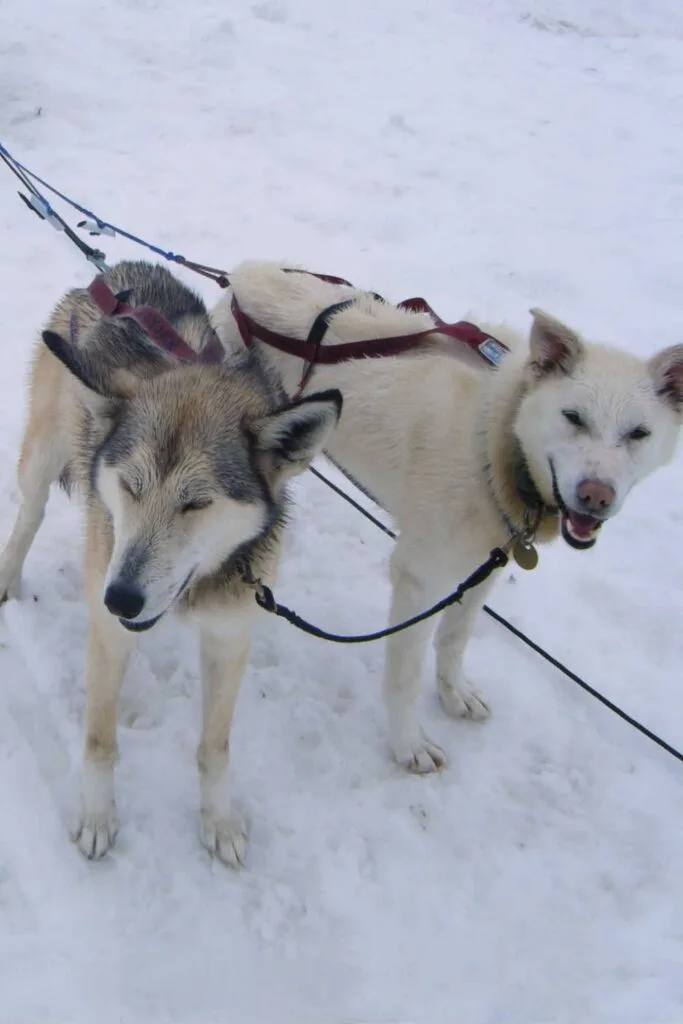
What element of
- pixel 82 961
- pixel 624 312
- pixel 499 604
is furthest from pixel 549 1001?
pixel 624 312

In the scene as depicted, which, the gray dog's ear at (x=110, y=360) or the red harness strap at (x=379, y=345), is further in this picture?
the red harness strap at (x=379, y=345)

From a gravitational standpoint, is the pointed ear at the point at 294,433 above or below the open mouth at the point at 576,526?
above

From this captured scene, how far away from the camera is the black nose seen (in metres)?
1.78

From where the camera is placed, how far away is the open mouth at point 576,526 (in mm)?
2344

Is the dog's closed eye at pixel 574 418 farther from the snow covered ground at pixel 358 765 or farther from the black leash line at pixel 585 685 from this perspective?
the snow covered ground at pixel 358 765

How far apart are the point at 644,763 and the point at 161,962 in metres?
1.96

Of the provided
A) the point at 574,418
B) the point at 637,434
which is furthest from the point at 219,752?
the point at 637,434

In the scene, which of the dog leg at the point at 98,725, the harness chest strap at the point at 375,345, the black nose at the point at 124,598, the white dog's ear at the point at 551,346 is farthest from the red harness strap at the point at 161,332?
the white dog's ear at the point at 551,346

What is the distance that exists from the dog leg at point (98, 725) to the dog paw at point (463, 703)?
1.36 metres

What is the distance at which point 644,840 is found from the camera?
285 centimetres

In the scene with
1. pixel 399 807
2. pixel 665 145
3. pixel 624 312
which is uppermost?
pixel 665 145

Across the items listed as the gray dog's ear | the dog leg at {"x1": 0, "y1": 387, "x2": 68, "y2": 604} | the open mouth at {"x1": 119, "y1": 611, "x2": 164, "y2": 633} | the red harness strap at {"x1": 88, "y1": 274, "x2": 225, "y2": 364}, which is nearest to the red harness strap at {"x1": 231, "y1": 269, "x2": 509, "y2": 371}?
the red harness strap at {"x1": 88, "y1": 274, "x2": 225, "y2": 364}

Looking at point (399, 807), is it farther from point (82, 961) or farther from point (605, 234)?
point (605, 234)

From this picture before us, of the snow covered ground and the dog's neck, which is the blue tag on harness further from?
the snow covered ground
